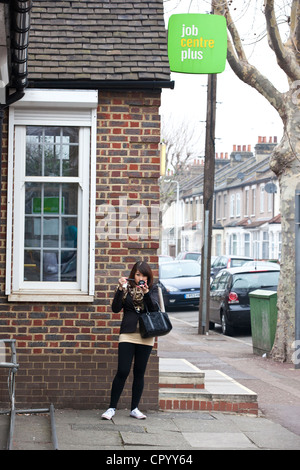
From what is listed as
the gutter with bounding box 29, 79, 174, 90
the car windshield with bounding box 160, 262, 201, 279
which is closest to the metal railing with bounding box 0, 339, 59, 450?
the gutter with bounding box 29, 79, 174, 90

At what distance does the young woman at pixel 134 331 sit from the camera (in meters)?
8.66

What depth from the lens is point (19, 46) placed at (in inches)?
298

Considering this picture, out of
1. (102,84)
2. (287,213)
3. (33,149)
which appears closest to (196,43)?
(102,84)

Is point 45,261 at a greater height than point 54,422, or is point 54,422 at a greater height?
point 45,261

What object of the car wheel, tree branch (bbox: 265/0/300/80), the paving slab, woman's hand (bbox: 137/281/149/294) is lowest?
the car wheel

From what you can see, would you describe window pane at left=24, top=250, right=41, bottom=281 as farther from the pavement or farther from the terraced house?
the pavement

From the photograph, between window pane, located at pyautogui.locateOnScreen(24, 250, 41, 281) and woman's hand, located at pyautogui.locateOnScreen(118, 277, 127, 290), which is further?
window pane, located at pyautogui.locateOnScreen(24, 250, 41, 281)

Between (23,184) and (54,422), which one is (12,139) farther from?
(54,422)

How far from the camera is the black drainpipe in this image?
6.61m

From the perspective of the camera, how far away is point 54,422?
837 cm

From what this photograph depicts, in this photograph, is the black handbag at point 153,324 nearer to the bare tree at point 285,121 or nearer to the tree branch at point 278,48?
the bare tree at point 285,121

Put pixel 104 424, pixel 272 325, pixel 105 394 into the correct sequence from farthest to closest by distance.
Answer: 1. pixel 272 325
2. pixel 105 394
3. pixel 104 424

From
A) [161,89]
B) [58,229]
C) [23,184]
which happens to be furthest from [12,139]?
[161,89]

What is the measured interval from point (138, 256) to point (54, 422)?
211cm
